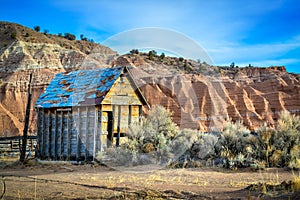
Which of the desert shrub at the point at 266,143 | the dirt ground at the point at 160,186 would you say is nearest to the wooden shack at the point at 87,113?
the dirt ground at the point at 160,186

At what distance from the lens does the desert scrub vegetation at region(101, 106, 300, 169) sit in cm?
1238

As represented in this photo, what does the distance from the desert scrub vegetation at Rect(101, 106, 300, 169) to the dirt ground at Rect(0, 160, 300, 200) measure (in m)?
0.80

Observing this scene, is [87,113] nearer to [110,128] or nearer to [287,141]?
[110,128]

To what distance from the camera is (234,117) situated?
46562mm

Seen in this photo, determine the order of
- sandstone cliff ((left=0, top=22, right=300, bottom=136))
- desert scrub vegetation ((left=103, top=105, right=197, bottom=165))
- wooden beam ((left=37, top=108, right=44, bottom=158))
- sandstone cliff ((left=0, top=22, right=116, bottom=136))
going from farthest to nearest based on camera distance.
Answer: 1. sandstone cliff ((left=0, top=22, right=300, bottom=136))
2. sandstone cliff ((left=0, top=22, right=116, bottom=136))
3. wooden beam ((left=37, top=108, right=44, bottom=158))
4. desert scrub vegetation ((left=103, top=105, right=197, bottom=165))

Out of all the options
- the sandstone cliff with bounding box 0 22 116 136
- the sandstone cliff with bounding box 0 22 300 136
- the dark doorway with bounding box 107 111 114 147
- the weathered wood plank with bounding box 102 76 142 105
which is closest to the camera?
the weathered wood plank with bounding box 102 76 142 105

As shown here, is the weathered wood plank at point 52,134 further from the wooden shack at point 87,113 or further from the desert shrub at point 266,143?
the desert shrub at point 266,143

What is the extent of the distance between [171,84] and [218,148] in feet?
109

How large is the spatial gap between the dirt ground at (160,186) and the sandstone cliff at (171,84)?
96.8ft

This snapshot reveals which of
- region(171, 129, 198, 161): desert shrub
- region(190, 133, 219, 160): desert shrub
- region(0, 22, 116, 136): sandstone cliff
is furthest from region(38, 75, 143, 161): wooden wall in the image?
region(0, 22, 116, 136): sandstone cliff

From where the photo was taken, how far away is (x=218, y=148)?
1370 cm

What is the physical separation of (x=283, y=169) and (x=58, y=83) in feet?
38.0

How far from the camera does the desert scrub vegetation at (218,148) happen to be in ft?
40.6

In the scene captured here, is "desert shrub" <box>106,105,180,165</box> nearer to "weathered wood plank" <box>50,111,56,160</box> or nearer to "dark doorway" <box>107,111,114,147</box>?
"dark doorway" <box>107,111,114,147</box>
